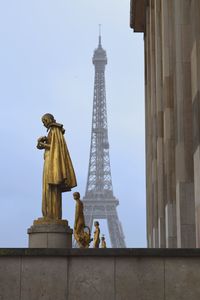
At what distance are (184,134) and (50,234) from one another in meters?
6.94

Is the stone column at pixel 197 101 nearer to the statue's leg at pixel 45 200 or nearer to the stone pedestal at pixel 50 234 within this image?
the stone pedestal at pixel 50 234

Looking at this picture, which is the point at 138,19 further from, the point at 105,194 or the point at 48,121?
the point at 105,194

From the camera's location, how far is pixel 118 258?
48.7 ft

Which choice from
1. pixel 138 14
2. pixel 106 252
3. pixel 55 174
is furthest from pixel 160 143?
pixel 106 252

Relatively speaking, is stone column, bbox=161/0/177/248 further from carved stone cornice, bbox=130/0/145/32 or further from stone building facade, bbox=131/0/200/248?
carved stone cornice, bbox=130/0/145/32

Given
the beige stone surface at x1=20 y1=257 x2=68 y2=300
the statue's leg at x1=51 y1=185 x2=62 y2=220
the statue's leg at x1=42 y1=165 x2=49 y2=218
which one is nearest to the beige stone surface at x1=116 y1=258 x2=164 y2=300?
the beige stone surface at x1=20 y1=257 x2=68 y2=300

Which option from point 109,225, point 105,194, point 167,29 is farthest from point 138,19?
point 105,194

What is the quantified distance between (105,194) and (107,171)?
1043 centimetres

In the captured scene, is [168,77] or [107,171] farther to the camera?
[107,171]

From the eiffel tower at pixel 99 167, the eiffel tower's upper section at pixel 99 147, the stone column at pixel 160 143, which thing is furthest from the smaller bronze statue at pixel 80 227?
the eiffel tower's upper section at pixel 99 147

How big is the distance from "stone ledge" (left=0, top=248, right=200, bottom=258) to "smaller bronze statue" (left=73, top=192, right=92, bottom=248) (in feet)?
28.7

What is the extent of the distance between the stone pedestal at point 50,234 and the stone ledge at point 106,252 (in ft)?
10.5

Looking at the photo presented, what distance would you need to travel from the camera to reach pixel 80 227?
24.6 m

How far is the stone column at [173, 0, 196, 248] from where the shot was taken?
22.5m
